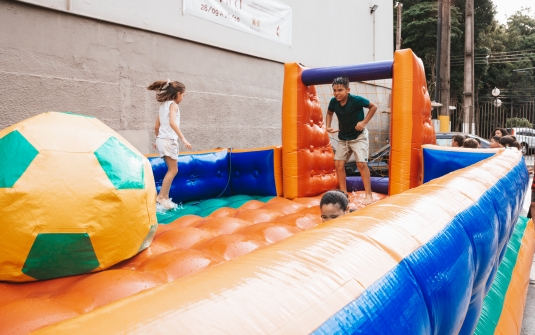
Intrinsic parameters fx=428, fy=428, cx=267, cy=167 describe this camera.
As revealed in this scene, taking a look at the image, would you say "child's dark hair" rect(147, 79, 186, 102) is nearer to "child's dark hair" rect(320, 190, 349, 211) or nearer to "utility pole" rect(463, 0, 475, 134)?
"child's dark hair" rect(320, 190, 349, 211)

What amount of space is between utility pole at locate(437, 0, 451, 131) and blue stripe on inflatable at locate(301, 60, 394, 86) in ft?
28.8

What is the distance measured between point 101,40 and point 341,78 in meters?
2.77

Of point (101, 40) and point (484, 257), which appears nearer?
point (484, 257)

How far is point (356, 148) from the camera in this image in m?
4.35

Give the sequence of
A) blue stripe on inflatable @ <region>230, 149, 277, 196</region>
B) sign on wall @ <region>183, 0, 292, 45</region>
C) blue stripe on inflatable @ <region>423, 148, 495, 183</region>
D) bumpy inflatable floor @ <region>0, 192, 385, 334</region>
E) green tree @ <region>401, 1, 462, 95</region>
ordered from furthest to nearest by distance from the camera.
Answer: green tree @ <region>401, 1, 462, 95</region>
sign on wall @ <region>183, 0, 292, 45</region>
blue stripe on inflatable @ <region>230, 149, 277, 196</region>
blue stripe on inflatable @ <region>423, 148, 495, 183</region>
bumpy inflatable floor @ <region>0, 192, 385, 334</region>

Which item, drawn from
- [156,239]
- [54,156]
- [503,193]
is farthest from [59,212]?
[503,193]

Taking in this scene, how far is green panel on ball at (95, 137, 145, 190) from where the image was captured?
2025 millimetres

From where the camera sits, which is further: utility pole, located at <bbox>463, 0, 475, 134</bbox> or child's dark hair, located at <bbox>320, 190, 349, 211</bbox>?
utility pole, located at <bbox>463, 0, 475, 134</bbox>

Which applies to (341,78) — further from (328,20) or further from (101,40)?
(328,20)

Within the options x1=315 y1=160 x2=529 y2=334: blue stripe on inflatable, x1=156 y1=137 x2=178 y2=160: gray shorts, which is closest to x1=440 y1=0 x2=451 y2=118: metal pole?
x1=156 y1=137 x2=178 y2=160: gray shorts

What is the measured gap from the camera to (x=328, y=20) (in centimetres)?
911

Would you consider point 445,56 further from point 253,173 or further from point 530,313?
point 530,313

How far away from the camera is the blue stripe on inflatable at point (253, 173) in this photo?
4.66m

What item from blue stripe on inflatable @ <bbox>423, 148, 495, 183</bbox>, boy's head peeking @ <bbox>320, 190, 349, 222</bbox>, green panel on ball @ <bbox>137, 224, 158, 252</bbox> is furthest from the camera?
blue stripe on inflatable @ <bbox>423, 148, 495, 183</bbox>
